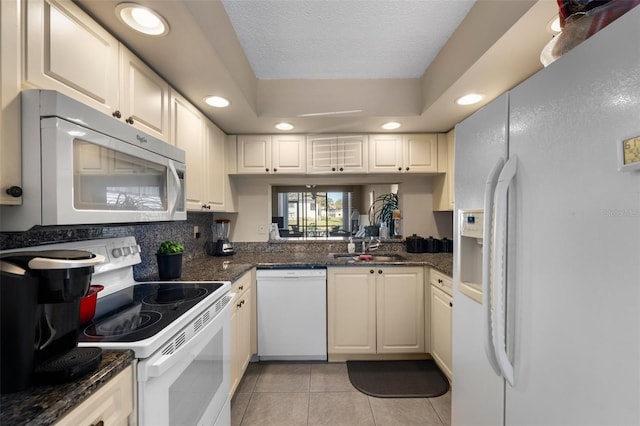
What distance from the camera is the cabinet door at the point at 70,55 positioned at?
847 mm

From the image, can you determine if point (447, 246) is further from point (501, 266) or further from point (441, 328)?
point (501, 266)

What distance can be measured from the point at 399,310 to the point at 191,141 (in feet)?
7.35

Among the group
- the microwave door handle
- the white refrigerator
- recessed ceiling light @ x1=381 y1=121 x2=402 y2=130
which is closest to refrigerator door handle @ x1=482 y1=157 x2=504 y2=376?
the white refrigerator

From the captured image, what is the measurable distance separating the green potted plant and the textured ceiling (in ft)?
4.87

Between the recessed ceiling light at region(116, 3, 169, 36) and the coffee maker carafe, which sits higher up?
the recessed ceiling light at region(116, 3, 169, 36)

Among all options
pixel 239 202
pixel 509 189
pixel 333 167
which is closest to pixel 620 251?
pixel 509 189

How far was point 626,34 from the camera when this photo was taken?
1.80ft

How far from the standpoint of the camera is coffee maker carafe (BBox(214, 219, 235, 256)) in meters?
2.67

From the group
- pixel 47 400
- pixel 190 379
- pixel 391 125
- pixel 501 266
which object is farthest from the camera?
pixel 391 125

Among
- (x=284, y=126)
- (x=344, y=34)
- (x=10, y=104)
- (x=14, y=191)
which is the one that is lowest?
(x=14, y=191)

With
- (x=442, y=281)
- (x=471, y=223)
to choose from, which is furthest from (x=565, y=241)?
(x=442, y=281)

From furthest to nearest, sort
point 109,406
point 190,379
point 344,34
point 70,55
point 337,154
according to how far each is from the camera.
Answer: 1. point 337,154
2. point 344,34
3. point 190,379
4. point 70,55
5. point 109,406

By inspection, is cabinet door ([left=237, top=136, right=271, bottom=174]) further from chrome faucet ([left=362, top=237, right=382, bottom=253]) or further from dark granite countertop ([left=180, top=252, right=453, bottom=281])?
chrome faucet ([left=362, top=237, right=382, bottom=253])

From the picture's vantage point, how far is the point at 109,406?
0.74 metres
